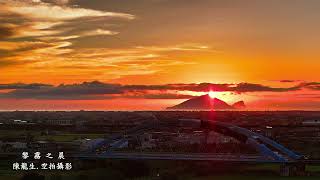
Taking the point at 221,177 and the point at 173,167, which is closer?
the point at 221,177

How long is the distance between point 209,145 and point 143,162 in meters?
32.2

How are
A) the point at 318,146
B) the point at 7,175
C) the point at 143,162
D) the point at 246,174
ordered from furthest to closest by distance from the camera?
1. the point at 318,146
2. the point at 143,162
3. the point at 246,174
4. the point at 7,175

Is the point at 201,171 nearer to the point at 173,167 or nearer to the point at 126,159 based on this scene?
the point at 173,167

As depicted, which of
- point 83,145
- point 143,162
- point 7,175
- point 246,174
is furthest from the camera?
point 83,145

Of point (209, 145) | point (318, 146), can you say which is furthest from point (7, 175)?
point (318, 146)

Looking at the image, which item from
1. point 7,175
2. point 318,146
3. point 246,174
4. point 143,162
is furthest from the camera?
point 318,146

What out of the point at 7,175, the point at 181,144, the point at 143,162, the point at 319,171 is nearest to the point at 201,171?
the point at 143,162

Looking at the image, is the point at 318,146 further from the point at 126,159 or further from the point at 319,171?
the point at 126,159

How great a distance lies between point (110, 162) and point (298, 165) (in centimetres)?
2221

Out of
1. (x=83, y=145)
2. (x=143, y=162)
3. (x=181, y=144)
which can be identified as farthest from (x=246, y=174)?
(x=181, y=144)

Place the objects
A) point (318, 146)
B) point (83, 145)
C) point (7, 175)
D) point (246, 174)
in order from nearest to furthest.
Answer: point (7, 175) < point (246, 174) < point (83, 145) < point (318, 146)

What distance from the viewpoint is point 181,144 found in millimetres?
98438

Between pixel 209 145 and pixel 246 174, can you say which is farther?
pixel 209 145

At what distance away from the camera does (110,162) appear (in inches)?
2539
